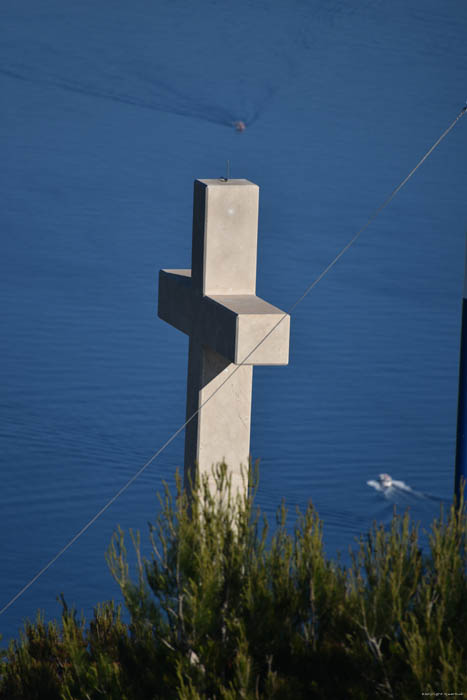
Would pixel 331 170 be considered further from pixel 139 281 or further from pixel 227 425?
pixel 227 425

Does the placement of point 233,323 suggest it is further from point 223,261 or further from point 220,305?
point 223,261

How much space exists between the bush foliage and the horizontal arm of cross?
0.55m

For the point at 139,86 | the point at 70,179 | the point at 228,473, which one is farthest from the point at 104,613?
the point at 139,86

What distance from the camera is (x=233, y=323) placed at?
5.78 m

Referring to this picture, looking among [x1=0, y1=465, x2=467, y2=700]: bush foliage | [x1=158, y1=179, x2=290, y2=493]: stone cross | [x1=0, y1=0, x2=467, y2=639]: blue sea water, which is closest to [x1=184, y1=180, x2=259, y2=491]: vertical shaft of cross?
[x1=158, y1=179, x2=290, y2=493]: stone cross

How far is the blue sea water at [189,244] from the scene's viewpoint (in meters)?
12.1

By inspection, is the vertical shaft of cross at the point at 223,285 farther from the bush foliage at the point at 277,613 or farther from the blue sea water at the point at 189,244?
the blue sea water at the point at 189,244

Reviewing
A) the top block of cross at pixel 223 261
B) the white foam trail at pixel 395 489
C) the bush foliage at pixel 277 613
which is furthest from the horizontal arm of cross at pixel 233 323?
the white foam trail at pixel 395 489

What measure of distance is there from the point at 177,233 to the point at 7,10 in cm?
1114

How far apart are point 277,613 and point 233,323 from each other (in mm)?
1198

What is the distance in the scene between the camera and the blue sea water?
1214 centimetres

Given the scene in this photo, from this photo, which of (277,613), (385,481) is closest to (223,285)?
(277,613)

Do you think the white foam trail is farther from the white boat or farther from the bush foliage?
the bush foliage

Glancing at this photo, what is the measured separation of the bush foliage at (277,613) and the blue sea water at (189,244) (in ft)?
15.5
